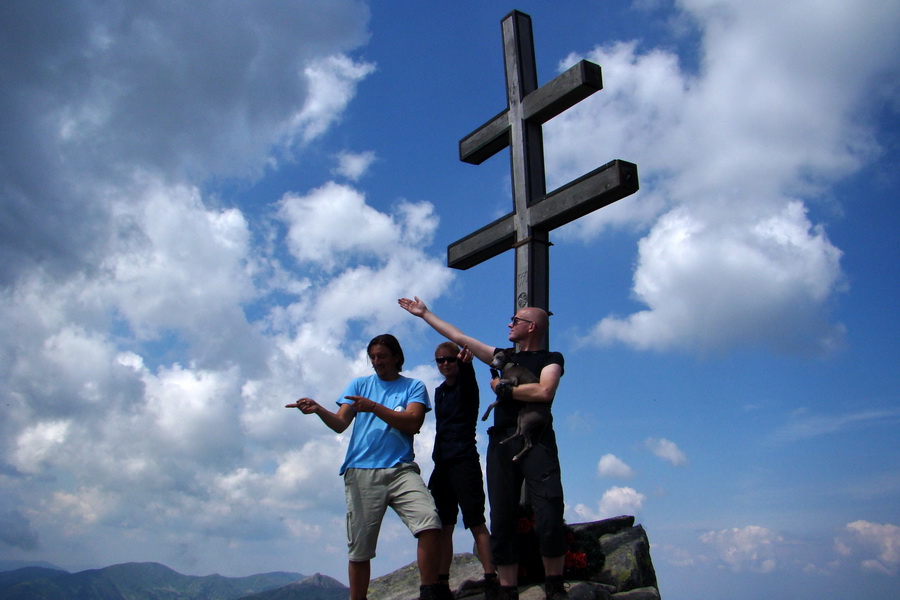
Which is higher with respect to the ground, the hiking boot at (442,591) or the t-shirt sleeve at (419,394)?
the t-shirt sleeve at (419,394)

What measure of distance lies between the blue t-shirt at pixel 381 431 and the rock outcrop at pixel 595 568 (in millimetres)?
1316

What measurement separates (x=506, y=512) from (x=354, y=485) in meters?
1.03

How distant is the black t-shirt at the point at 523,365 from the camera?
420 centimetres

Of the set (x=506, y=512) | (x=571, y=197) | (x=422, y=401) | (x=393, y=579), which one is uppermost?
(x=571, y=197)

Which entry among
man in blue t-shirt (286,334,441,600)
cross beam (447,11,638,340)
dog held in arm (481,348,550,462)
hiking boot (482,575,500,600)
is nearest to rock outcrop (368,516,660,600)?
hiking boot (482,575,500,600)

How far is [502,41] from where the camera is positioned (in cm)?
689

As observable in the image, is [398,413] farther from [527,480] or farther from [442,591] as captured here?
[442,591]

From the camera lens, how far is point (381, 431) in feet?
14.6

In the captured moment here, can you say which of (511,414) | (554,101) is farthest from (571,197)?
(511,414)

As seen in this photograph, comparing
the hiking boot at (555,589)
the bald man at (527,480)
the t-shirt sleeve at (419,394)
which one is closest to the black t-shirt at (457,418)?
the t-shirt sleeve at (419,394)

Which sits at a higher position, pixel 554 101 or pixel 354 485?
pixel 554 101

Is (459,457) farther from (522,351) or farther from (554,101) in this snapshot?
(554,101)

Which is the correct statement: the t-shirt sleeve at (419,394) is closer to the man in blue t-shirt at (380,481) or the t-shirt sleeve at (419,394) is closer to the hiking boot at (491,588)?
the man in blue t-shirt at (380,481)

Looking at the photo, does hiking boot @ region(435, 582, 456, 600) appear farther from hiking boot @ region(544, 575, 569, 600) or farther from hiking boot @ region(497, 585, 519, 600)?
hiking boot @ region(544, 575, 569, 600)
